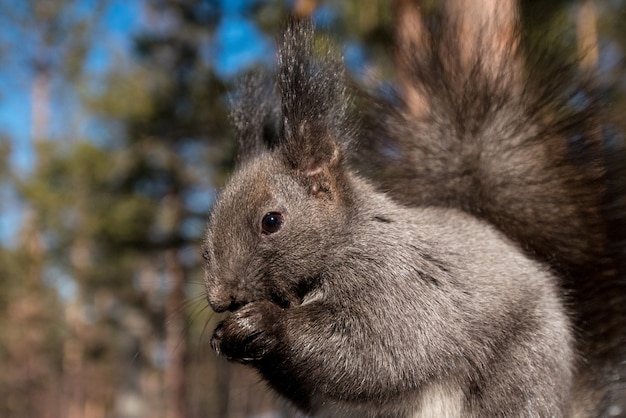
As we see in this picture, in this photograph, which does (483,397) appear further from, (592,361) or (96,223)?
(96,223)

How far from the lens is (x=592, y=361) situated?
1793 millimetres

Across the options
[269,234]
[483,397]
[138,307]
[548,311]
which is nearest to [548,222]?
[548,311]

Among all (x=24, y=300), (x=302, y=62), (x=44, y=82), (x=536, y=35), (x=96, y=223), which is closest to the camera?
(x=302, y=62)

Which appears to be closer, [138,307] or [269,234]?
[269,234]

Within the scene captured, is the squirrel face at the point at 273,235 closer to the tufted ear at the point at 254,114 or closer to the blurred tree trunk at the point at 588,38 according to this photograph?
the tufted ear at the point at 254,114

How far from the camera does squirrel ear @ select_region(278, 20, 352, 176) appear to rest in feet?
4.96

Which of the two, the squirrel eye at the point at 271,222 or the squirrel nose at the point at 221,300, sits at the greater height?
the squirrel eye at the point at 271,222

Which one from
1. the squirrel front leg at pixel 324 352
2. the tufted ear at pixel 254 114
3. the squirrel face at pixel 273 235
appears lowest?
the squirrel front leg at pixel 324 352

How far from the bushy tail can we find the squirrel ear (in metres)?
0.35

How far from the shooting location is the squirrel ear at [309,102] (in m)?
1.51

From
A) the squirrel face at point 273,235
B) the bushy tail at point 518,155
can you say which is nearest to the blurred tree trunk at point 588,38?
the bushy tail at point 518,155

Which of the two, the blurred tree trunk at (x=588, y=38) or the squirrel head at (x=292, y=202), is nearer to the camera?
the squirrel head at (x=292, y=202)

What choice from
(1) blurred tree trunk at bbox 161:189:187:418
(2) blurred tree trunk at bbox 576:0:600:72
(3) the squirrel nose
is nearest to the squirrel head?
(3) the squirrel nose

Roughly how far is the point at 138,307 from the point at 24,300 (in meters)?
5.63
